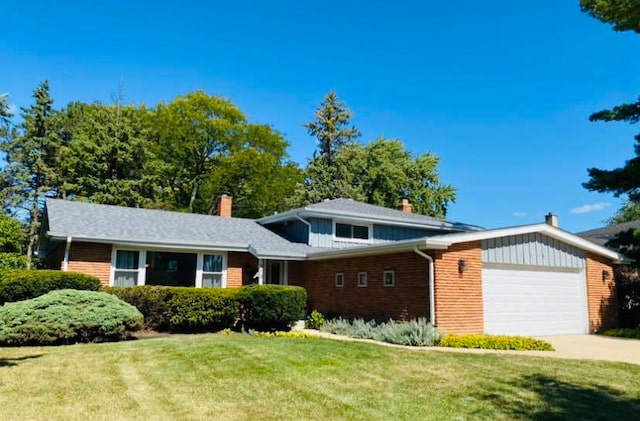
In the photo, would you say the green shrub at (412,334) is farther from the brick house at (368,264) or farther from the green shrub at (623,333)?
the green shrub at (623,333)

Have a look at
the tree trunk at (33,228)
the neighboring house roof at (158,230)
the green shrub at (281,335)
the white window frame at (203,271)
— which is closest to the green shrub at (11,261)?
the neighboring house roof at (158,230)

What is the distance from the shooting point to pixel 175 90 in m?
38.7

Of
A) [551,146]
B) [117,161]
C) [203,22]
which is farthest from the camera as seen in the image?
[117,161]

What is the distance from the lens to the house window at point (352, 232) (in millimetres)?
19719

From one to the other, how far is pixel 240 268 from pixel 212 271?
1073 mm

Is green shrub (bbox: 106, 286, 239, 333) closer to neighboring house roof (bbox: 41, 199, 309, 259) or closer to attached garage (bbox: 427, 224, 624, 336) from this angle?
neighboring house roof (bbox: 41, 199, 309, 259)

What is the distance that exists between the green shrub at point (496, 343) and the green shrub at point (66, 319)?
7823 mm

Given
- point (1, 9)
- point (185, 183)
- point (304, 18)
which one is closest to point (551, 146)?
point (304, 18)

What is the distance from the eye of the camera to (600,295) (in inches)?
620

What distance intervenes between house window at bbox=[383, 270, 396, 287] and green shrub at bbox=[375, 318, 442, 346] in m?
1.64

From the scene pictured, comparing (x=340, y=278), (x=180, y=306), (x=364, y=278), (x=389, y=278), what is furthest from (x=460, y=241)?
(x=180, y=306)

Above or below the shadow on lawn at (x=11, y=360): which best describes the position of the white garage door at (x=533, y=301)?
above

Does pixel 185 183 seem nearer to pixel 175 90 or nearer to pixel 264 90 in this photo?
pixel 175 90

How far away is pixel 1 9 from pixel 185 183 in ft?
75.8
